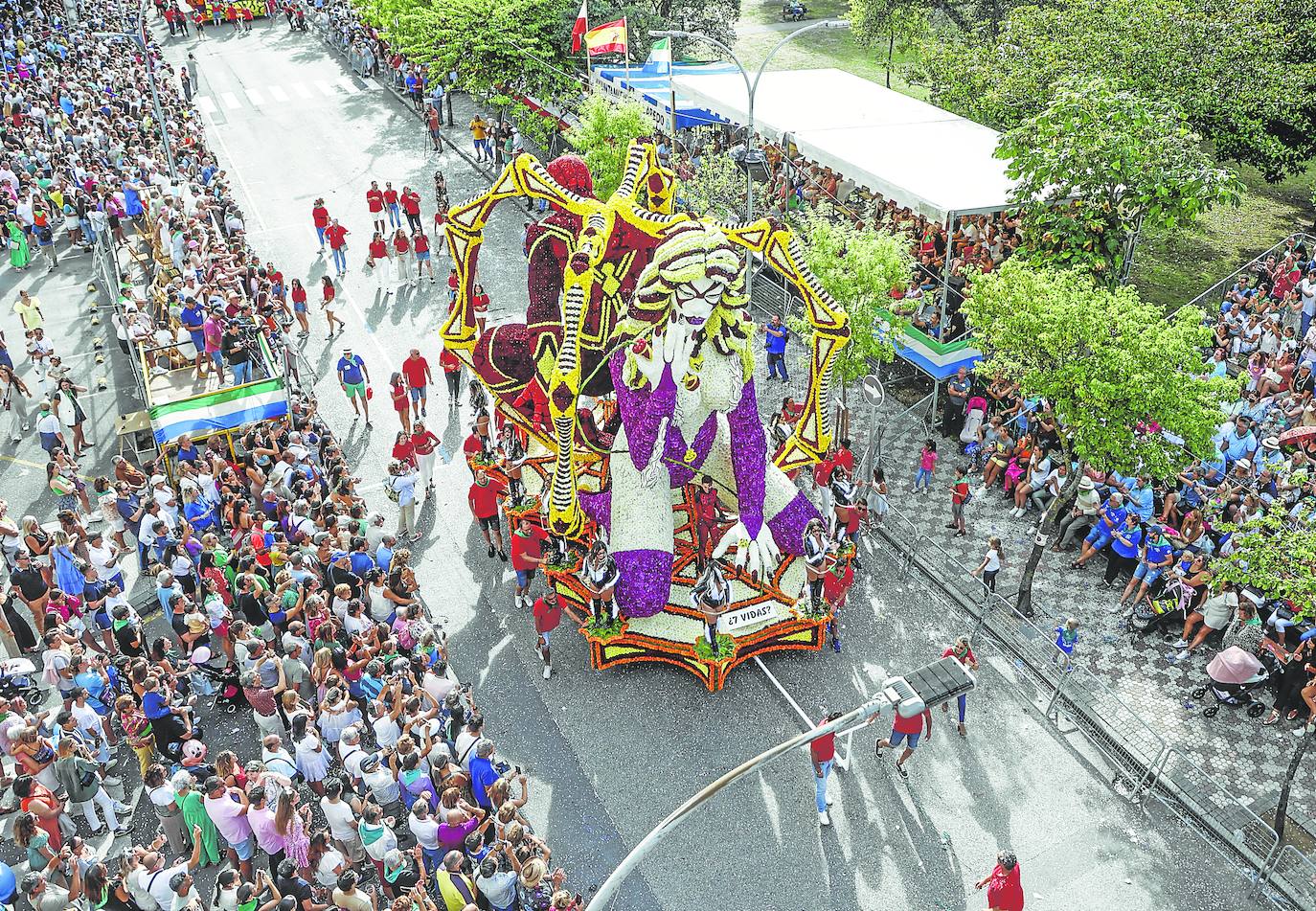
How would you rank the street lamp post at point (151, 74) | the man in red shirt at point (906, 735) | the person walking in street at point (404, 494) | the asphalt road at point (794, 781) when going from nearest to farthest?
the asphalt road at point (794, 781) < the man in red shirt at point (906, 735) < the person walking in street at point (404, 494) < the street lamp post at point (151, 74)

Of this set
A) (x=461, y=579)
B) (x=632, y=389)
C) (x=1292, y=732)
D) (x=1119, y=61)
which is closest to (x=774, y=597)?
(x=632, y=389)

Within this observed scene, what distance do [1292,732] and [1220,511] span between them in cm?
342

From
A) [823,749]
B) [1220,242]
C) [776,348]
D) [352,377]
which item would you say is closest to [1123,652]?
[823,749]

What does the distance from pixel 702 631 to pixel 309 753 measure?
17.1 feet

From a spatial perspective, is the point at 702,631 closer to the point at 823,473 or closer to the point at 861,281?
the point at 823,473

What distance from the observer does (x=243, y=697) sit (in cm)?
1500

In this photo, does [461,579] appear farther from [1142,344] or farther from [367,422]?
[1142,344]

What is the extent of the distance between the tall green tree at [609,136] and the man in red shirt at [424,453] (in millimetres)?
10152

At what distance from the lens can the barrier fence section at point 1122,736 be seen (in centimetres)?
1252

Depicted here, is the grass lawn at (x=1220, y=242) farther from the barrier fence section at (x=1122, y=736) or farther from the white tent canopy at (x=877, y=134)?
the barrier fence section at (x=1122, y=736)

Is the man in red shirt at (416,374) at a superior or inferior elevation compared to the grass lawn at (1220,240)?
superior

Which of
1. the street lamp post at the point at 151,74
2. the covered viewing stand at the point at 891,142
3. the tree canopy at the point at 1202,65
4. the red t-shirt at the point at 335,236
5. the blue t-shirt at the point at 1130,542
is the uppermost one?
the tree canopy at the point at 1202,65

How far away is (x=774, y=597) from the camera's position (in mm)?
15586

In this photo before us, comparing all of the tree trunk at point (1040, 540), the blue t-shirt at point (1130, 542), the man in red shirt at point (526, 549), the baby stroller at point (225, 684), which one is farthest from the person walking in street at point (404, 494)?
the blue t-shirt at point (1130, 542)
